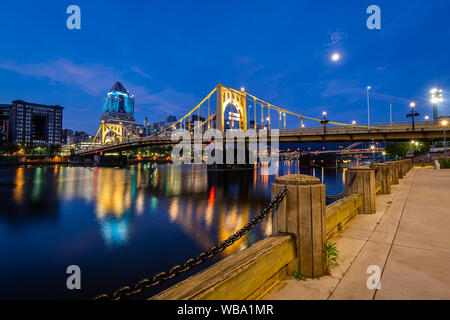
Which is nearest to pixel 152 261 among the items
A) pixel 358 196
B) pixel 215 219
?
pixel 215 219

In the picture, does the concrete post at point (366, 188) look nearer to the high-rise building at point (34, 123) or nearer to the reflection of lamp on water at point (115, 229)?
the reflection of lamp on water at point (115, 229)

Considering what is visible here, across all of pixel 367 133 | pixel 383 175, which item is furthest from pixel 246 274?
pixel 367 133

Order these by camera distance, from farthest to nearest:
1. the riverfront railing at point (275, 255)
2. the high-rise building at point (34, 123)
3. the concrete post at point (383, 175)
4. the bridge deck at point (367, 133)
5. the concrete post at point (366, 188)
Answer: the high-rise building at point (34, 123)
the bridge deck at point (367, 133)
the concrete post at point (383, 175)
the concrete post at point (366, 188)
the riverfront railing at point (275, 255)

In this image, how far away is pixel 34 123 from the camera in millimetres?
179000

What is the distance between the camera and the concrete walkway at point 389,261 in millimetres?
2754

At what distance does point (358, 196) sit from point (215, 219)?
752 centimetres

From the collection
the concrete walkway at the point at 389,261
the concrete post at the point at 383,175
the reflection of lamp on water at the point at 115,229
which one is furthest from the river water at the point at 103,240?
the concrete post at the point at 383,175

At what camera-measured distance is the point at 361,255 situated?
3.80 m

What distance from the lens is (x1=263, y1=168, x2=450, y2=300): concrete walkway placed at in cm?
275

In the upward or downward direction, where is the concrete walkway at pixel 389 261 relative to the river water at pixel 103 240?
upward

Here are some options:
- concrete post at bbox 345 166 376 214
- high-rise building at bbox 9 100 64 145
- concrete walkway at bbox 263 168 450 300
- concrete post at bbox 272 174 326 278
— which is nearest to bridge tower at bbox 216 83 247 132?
concrete post at bbox 345 166 376 214

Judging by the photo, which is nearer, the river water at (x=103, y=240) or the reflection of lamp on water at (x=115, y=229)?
the river water at (x=103, y=240)

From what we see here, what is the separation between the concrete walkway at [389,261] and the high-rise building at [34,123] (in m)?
209
